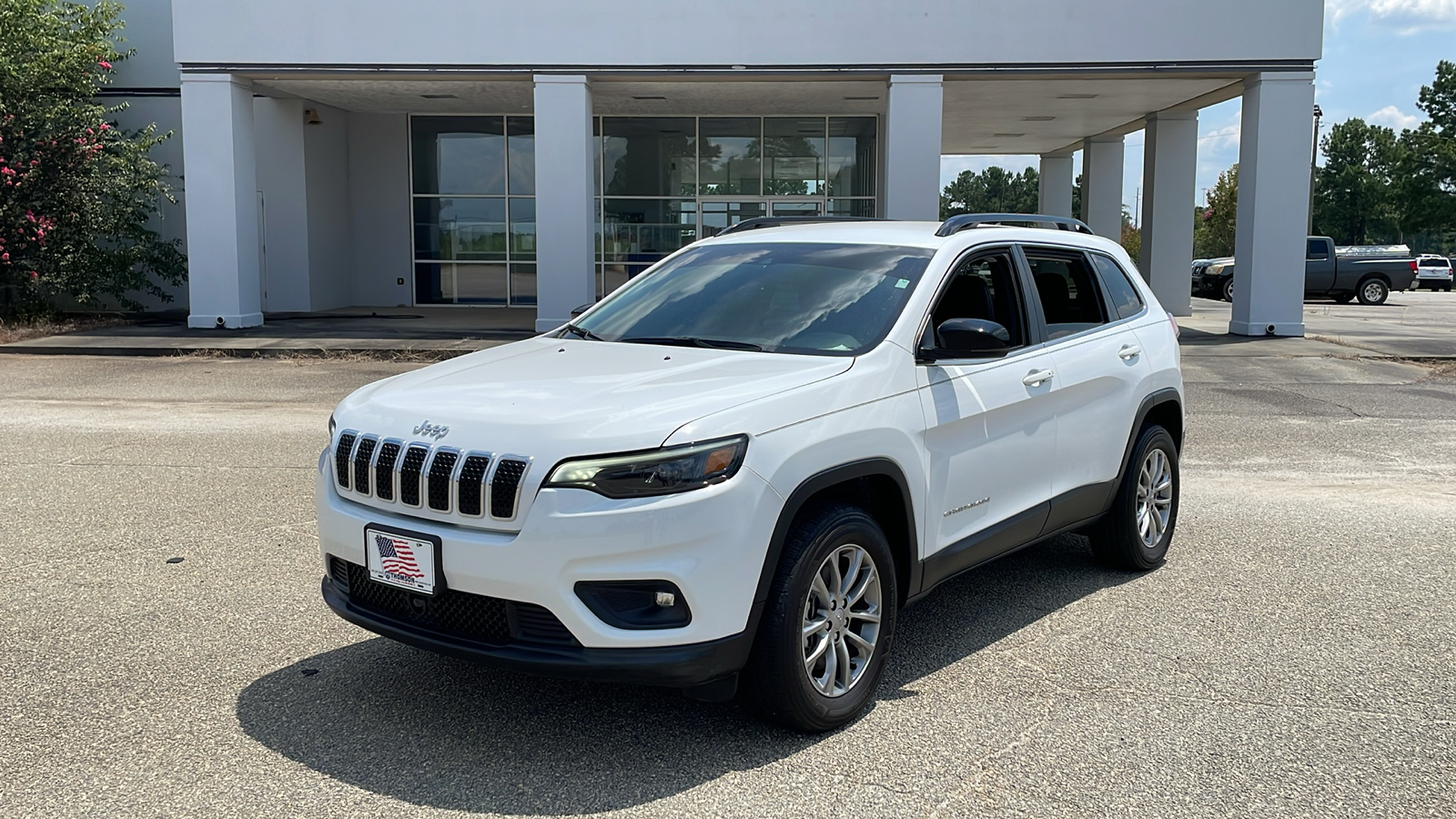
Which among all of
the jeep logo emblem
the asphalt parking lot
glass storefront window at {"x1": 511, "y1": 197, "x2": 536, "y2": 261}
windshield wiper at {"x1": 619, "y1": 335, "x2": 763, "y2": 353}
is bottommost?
the asphalt parking lot

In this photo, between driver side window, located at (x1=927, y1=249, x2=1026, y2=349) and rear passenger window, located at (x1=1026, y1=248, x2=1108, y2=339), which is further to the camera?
rear passenger window, located at (x1=1026, y1=248, x2=1108, y2=339)

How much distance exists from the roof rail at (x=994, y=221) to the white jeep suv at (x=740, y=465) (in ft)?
0.09

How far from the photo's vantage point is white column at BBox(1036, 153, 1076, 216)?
35.4m

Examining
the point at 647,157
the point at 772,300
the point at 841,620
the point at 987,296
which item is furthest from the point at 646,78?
the point at 841,620

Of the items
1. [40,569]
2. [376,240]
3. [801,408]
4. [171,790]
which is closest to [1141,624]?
[801,408]

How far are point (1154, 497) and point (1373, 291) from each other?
34.9 metres

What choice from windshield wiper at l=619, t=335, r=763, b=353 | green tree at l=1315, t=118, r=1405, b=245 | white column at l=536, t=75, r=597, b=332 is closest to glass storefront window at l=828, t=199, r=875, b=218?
white column at l=536, t=75, r=597, b=332

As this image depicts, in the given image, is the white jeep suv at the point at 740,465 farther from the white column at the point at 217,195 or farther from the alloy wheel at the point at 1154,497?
the white column at the point at 217,195

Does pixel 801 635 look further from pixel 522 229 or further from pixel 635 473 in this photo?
pixel 522 229

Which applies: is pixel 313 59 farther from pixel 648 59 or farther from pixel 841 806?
pixel 841 806

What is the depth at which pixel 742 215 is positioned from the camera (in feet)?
88.8

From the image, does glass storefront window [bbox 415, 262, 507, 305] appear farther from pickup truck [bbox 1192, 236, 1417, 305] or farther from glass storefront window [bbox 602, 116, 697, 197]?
pickup truck [bbox 1192, 236, 1417, 305]

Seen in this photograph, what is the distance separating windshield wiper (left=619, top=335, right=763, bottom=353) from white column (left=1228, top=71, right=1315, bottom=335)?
1709cm

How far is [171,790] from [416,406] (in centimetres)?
135
